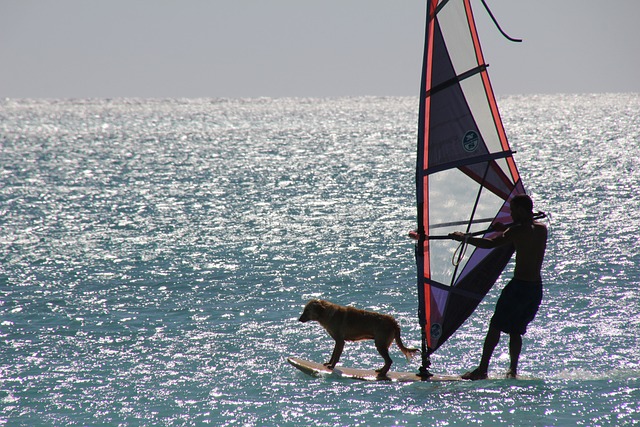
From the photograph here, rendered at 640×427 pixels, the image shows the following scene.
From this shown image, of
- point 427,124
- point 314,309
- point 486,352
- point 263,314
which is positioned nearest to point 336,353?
point 314,309

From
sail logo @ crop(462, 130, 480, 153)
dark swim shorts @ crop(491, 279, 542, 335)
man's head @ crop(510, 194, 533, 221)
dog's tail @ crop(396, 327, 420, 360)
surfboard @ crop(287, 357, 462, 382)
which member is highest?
sail logo @ crop(462, 130, 480, 153)

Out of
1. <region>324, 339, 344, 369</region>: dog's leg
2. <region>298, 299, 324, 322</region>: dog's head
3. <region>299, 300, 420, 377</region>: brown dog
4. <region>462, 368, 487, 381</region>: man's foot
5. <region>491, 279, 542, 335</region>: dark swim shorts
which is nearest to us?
<region>491, 279, 542, 335</region>: dark swim shorts

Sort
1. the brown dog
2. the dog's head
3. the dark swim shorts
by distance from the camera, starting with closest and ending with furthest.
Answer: the dark swim shorts
the brown dog
the dog's head

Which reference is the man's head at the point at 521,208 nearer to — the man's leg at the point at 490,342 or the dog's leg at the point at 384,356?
→ the man's leg at the point at 490,342

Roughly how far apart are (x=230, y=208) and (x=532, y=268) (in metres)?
26.3

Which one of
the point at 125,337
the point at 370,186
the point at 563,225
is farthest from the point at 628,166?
the point at 125,337

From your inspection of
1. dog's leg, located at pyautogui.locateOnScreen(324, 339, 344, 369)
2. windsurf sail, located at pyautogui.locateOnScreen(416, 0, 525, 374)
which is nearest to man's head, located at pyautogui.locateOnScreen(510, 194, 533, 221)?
windsurf sail, located at pyautogui.locateOnScreen(416, 0, 525, 374)

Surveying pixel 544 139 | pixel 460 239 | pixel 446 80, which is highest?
pixel 544 139

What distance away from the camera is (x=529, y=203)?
1005 cm

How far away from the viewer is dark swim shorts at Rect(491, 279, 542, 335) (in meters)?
10.1

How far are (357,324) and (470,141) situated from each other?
9.22 feet

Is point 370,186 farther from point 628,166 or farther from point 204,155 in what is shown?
point 204,155

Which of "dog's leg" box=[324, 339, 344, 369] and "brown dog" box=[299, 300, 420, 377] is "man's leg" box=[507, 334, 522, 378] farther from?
"dog's leg" box=[324, 339, 344, 369]

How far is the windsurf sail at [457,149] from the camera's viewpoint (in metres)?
10.6
